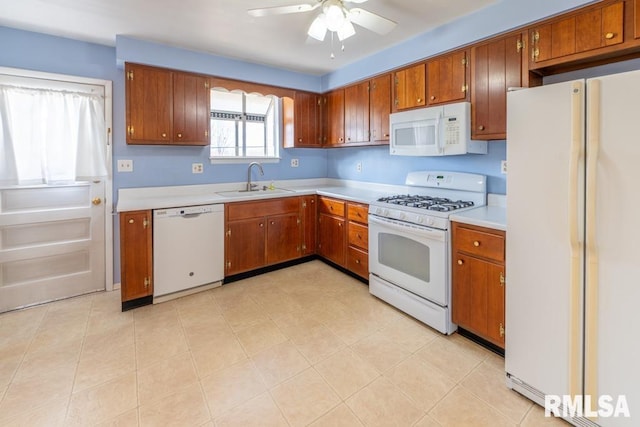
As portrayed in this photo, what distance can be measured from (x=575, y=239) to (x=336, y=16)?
69.9 inches

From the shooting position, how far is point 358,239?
3342 millimetres

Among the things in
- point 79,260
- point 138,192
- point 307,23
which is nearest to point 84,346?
point 79,260

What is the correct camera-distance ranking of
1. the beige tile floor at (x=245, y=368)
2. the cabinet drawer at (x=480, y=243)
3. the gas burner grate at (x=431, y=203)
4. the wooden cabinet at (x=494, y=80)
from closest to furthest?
the beige tile floor at (x=245, y=368)
the cabinet drawer at (x=480, y=243)
the wooden cabinet at (x=494, y=80)
the gas burner grate at (x=431, y=203)

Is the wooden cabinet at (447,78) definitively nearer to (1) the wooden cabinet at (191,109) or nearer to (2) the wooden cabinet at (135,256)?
(1) the wooden cabinet at (191,109)

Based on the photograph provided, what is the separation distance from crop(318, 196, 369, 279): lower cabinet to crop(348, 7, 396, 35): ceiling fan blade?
1.57 m

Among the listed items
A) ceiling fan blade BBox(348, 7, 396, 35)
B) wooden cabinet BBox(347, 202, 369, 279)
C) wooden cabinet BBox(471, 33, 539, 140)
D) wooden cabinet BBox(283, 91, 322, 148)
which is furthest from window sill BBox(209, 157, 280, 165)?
wooden cabinet BBox(471, 33, 539, 140)

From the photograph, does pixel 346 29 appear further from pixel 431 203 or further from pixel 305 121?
pixel 305 121

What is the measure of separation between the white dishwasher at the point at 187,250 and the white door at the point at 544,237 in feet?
8.32

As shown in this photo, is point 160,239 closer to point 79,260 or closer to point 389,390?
point 79,260

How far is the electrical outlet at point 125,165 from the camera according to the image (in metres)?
3.19

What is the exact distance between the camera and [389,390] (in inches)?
72.1

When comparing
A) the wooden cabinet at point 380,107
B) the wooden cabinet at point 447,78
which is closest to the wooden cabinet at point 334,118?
the wooden cabinet at point 380,107

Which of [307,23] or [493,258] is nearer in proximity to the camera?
[493,258]

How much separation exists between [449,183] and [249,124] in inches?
99.3
